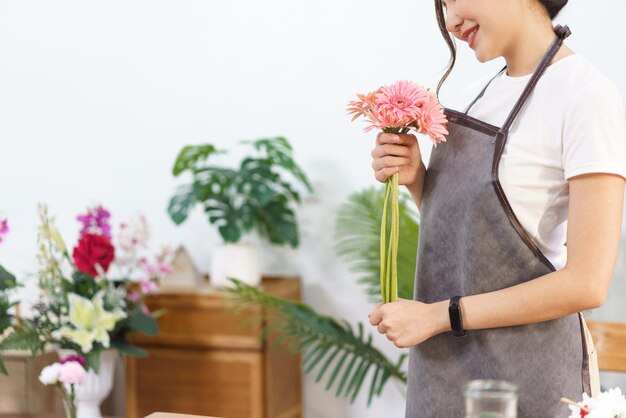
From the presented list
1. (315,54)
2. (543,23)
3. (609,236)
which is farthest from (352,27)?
(609,236)

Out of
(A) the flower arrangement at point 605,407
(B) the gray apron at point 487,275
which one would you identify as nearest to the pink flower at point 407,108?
(B) the gray apron at point 487,275

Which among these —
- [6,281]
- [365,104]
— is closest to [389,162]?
[365,104]

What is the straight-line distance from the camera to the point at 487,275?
1.47 metres

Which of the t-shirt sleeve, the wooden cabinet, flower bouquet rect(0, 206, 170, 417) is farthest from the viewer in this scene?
the wooden cabinet

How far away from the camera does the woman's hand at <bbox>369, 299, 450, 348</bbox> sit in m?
1.45

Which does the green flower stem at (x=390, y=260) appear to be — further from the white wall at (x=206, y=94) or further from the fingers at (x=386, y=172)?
the white wall at (x=206, y=94)

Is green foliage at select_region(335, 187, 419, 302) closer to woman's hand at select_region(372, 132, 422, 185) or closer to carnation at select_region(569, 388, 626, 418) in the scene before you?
woman's hand at select_region(372, 132, 422, 185)

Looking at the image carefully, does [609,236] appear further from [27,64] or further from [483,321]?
[27,64]

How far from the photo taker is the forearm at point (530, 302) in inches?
53.7

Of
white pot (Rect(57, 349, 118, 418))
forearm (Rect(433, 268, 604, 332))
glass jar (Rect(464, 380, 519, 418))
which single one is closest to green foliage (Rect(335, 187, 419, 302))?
white pot (Rect(57, 349, 118, 418))

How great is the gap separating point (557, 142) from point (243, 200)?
240cm

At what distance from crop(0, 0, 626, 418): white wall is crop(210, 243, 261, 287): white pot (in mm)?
308

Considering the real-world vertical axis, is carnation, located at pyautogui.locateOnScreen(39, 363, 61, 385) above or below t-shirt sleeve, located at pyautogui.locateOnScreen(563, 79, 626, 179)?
below

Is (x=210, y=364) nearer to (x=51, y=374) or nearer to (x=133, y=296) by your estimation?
(x=133, y=296)
